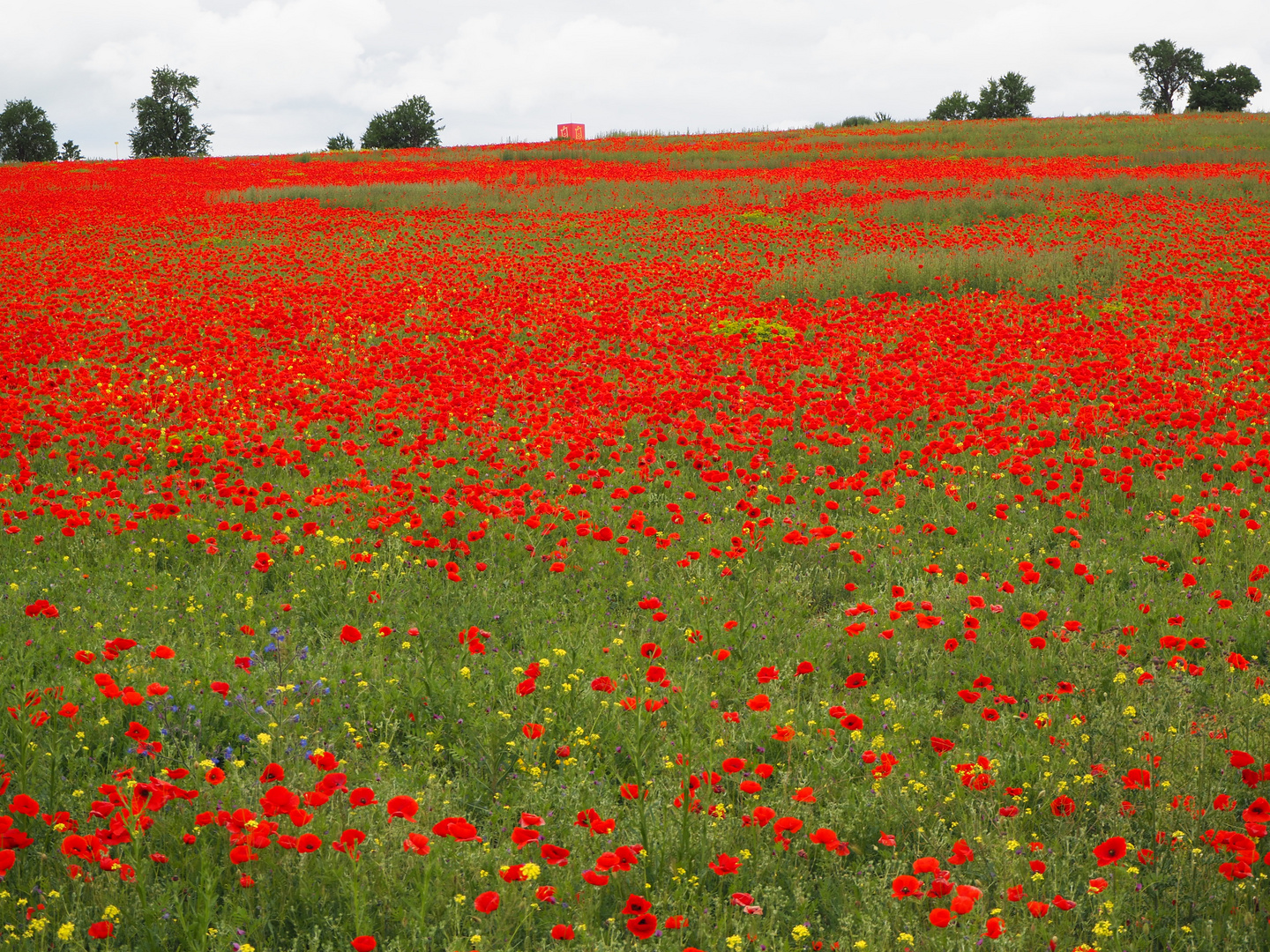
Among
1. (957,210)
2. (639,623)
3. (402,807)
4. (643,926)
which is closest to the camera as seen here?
(643,926)

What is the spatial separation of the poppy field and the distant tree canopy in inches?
2124

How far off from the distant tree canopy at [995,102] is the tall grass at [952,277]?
51.3 m

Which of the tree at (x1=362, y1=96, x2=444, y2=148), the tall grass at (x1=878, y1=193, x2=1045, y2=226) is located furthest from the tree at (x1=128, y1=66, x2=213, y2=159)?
the tall grass at (x1=878, y1=193, x2=1045, y2=226)

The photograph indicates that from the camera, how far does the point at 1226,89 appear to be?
59500mm

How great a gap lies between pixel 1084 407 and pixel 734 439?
3.01 meters

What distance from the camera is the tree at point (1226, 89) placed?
192 ft

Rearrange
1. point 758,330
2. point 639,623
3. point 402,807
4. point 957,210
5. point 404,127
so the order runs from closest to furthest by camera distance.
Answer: point 402,807, point 639,623, point 758,330, point 957,210, point 404,127

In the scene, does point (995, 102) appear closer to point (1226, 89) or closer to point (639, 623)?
point (1226, 89)

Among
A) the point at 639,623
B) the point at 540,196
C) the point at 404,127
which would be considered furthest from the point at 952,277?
the point at 404,127

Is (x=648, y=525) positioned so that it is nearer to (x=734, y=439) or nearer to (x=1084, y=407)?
(x=734, y=439)

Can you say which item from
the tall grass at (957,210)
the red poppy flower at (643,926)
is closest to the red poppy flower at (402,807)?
the red poppy flower at (643,926)

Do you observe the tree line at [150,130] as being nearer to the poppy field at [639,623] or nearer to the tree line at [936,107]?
the tree line at [936,107]

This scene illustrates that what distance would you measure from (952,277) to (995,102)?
5510cm

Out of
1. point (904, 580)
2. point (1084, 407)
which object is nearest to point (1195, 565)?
point (904, 580)
